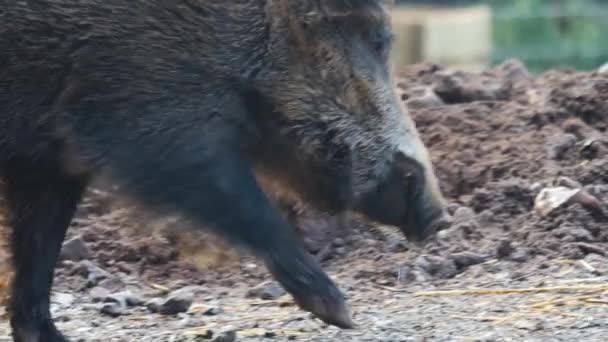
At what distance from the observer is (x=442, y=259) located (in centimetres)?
576

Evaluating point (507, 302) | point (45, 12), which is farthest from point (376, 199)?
point (45, 12)

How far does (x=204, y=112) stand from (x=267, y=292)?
3.65 feet

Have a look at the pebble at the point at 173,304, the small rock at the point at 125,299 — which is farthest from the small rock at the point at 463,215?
the small rock at the point at 125,299

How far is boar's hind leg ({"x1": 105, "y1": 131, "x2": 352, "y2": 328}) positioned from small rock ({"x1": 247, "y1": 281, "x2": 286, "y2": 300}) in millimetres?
832

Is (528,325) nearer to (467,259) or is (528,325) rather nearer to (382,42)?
(467,259)

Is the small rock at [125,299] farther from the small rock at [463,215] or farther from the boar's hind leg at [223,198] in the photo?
the small rock at [463,215]

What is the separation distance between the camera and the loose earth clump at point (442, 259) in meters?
5.04

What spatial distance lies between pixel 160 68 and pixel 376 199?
→ 0.94m

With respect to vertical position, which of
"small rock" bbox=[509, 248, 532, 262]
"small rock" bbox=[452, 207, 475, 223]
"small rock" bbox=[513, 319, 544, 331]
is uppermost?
"small rock" bbox=[513, 319, 544, 331]

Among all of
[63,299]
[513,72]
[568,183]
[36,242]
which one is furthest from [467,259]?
[513,72]

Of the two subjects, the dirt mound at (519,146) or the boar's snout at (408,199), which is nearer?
the boar's snout at (408,199)

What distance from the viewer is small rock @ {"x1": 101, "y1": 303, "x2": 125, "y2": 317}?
5418mm

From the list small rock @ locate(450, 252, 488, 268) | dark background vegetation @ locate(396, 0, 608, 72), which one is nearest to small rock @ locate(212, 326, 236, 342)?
small rock @ locate(450, 252, 488, 268)

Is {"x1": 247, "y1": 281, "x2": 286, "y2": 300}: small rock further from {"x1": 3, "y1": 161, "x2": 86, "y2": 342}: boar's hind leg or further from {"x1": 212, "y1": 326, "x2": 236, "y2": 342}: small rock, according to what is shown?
{"x1": 3, "y1": 161, "x2": 86, "y2": 342}: boar's hind leg
